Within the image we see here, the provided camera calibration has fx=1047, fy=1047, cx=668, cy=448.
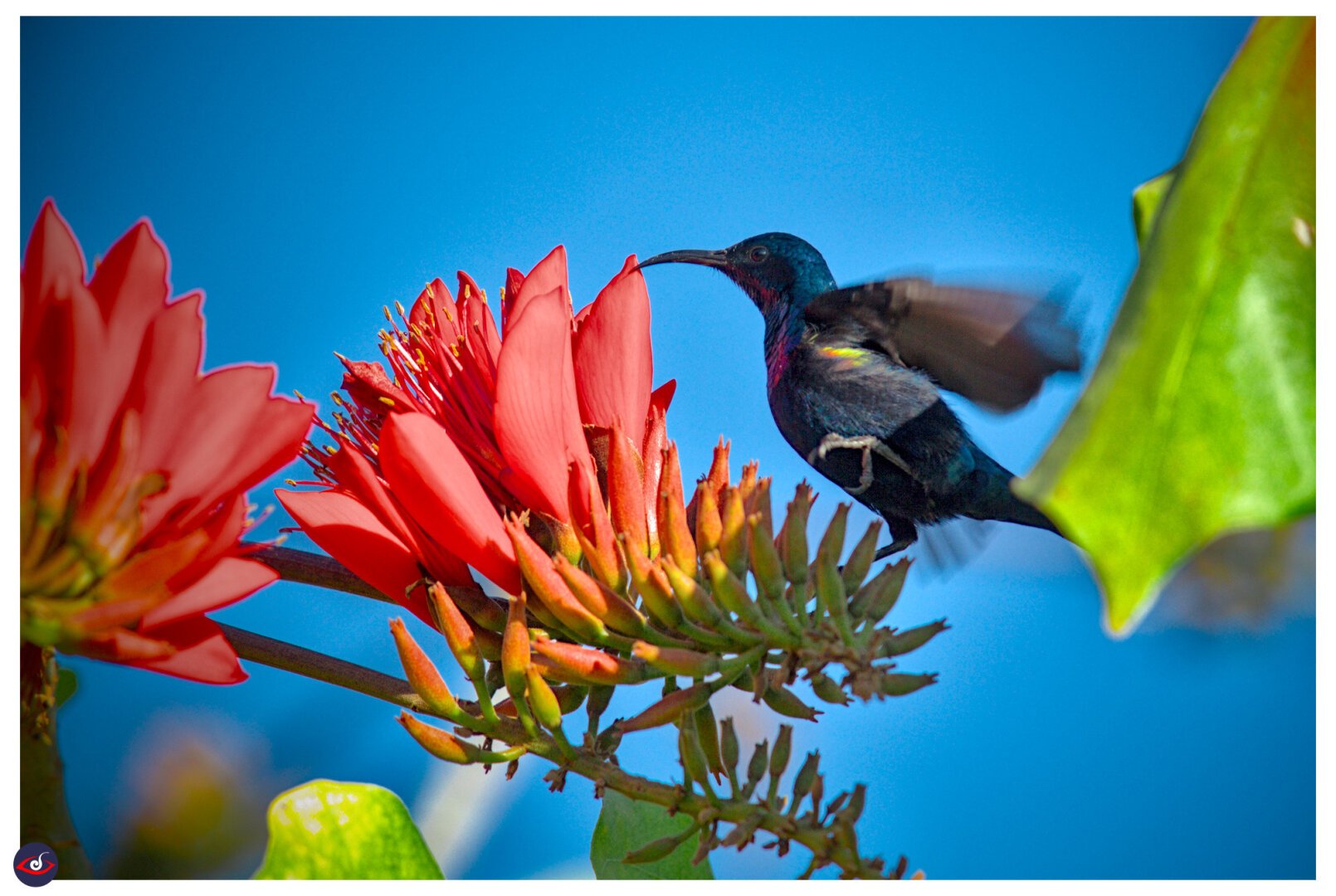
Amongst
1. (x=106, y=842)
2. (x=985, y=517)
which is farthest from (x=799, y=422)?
(x=106, y=842)

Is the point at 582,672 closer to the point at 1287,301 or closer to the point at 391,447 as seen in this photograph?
Result: the point at 391,447

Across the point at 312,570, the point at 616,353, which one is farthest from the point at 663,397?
the point at 312,570

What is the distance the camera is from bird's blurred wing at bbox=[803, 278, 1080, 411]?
0.43 meters

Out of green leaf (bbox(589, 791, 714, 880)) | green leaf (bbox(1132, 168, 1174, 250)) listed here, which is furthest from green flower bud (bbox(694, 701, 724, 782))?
green leaf (bbox(1132, 168, 1174, 250))

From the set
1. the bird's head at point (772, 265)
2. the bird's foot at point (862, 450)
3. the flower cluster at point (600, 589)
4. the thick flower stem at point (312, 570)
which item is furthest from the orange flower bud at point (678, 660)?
the bird's head at point (772, 265)

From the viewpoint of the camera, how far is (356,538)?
35 centimetres

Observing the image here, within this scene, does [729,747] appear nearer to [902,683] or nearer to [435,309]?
[902,683]

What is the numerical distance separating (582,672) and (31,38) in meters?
0.44

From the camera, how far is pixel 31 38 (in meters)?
0.53

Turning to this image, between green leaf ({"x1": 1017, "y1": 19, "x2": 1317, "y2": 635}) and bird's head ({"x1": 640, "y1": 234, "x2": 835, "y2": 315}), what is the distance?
0.37 m

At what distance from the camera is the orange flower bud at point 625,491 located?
14.3 inches

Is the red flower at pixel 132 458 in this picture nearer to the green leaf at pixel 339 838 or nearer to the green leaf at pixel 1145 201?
the green leaf at pixel 339 838

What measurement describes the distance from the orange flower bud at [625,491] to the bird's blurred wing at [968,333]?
170 mm
